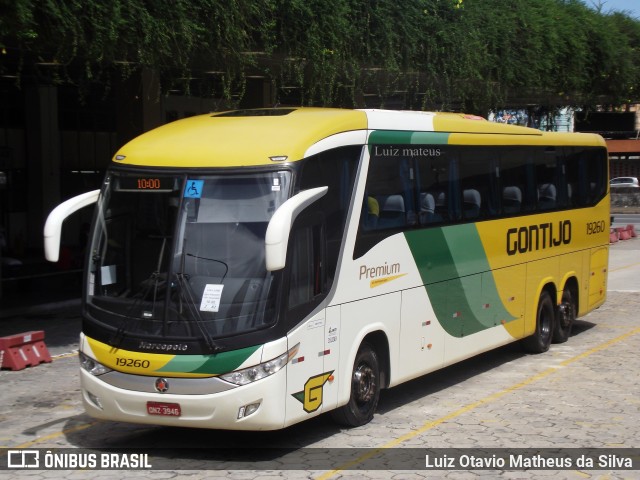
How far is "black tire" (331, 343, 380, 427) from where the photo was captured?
32.9 ft

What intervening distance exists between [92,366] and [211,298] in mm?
1435

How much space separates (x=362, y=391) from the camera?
10.2m

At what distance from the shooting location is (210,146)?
935cm

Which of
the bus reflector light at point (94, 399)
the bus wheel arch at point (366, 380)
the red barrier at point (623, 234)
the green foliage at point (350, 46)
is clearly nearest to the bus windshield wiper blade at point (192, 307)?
the bus reflector light at point (94, 399)

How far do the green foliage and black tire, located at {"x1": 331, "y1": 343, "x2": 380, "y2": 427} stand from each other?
6.45 meters

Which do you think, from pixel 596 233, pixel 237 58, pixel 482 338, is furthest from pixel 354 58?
pixel 482 338

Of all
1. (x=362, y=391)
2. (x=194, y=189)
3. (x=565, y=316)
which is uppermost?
(x=194, y=189)

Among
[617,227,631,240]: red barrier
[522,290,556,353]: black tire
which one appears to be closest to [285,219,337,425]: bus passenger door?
[522,290,556,353]: black tire

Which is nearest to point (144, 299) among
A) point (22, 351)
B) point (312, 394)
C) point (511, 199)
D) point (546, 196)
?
point (312, 394)

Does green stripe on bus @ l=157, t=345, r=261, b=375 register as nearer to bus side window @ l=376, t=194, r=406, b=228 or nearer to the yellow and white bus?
the yellow and white bus

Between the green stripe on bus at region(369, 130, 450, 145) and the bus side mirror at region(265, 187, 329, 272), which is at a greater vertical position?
the green stripe on bus at region(369, 130, 450, 145)

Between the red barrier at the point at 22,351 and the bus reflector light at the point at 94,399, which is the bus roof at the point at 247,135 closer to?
the bus reflector light at the point at 94,399

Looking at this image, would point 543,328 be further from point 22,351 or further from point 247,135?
point 22,351

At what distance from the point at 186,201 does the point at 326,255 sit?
4.76 feet
